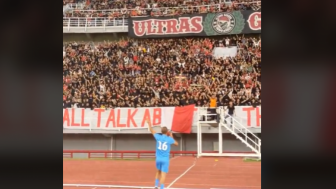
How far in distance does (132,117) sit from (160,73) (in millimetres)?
4836

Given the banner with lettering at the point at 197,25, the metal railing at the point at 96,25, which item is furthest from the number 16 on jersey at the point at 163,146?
the metal railing at the point at 96,25

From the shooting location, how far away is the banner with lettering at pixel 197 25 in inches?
1105

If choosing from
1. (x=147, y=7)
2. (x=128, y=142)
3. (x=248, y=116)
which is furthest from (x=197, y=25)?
(x=248, y=116)

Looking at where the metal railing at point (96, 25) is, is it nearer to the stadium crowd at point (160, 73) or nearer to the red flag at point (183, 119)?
the stadium crowd at point (160, 73)

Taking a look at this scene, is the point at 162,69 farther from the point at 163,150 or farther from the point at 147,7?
the point at 163,150

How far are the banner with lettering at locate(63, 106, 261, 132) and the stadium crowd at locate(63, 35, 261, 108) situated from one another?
62cm

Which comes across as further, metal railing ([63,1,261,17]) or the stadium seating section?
metal railing ([63,1,261,17])

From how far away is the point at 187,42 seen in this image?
1165 inches

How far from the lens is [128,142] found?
963 inches

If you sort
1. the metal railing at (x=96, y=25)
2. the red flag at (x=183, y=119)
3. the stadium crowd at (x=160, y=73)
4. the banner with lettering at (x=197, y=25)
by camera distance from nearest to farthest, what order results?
the red flag at (x=183, y=119) → the stadium crowd at (x=160, y=73) → the banner with lettering at (x=197, y=25) → the metal railing at (x=96, y=25)

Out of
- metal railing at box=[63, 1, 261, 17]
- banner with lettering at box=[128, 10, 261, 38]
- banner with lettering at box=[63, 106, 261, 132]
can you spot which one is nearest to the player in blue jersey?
banner with lettering at box=[63, 106, 261, 132]

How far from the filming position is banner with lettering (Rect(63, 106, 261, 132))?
21.0 metres

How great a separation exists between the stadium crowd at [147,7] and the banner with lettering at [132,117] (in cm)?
1153

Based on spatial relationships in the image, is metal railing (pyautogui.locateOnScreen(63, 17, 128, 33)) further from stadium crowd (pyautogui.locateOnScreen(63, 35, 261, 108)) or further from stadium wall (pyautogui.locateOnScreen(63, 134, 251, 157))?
stadium wall (pyautogui.locateOnScreen(63, 134, 251, 157))
